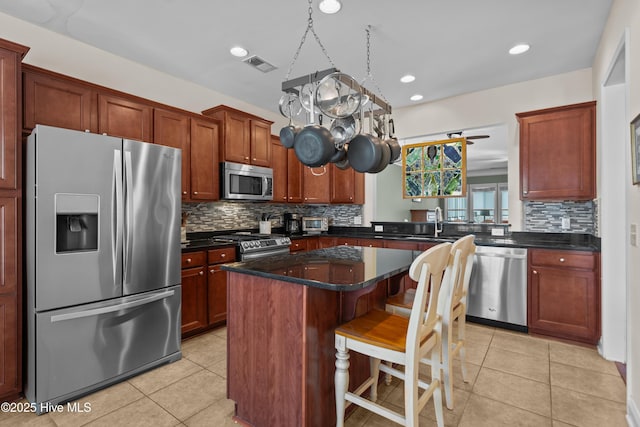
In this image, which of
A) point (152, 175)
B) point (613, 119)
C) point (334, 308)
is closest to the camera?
point (334, 308)

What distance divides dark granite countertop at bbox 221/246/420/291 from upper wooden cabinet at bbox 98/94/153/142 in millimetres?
1906

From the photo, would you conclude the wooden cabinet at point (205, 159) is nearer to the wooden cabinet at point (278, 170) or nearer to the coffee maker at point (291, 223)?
the wooden cabinet at point (278, 170)

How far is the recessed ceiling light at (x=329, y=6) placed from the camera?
235cm

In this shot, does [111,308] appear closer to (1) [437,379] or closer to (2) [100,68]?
(1) [437,379]

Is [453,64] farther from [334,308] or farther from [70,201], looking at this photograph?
[70,201]

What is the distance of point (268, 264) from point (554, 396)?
2.13 m

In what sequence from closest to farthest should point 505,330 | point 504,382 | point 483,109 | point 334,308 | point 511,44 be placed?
point 334,308 < point 504,382 < point 511,44 < point 505,330 < point 483,109

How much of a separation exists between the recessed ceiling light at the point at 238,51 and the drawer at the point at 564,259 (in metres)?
3.47

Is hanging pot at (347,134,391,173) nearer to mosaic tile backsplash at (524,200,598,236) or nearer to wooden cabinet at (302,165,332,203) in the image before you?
mosaic tile backsplash at (524,200,598,236)

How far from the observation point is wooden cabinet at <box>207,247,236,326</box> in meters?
3.29

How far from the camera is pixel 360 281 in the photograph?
1499 millimetres

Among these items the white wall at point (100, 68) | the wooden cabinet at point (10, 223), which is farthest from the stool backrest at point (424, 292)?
the white wall at point (100, 68)

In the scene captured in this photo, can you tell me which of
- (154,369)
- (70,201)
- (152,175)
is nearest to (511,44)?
(152,175)

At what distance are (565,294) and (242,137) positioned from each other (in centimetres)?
387
